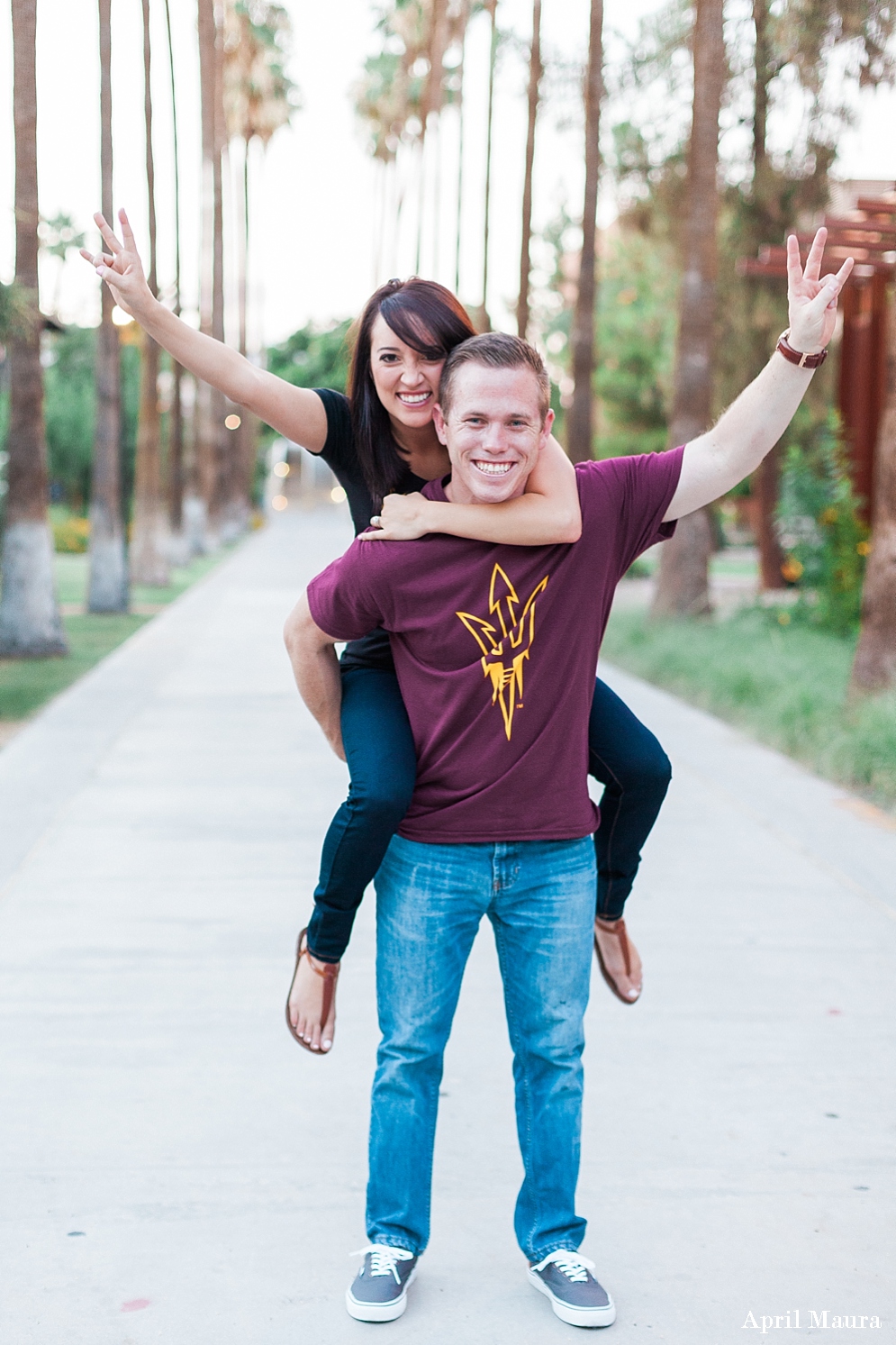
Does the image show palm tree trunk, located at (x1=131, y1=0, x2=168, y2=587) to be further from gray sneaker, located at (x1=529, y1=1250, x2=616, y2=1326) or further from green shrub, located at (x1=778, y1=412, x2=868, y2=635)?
gray sneaker, located at (x1=529, y1=1250, x2=616, y2=1326)

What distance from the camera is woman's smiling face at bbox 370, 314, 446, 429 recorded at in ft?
9.73

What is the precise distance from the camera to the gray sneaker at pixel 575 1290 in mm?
2902

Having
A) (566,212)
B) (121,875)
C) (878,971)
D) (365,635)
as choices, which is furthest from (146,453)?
(566,212)

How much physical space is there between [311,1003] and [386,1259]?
51 centimetres

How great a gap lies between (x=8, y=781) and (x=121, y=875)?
221 centimetres

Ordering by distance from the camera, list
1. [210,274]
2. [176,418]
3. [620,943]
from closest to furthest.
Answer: [620,943], [176,418], [210,274]

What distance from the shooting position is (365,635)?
3.03 meters

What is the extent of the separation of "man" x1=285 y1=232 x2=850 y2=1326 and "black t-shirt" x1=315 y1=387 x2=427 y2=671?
15 cm

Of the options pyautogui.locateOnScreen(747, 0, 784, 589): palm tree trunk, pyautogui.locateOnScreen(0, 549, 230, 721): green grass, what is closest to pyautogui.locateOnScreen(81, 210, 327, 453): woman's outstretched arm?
pyautogui.locateOnScreen(0, 549, 230, 721): green grass

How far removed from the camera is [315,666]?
303 cm

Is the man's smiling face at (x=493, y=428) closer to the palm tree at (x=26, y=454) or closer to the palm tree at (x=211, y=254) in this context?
the palm tree at (x=26, y=454)

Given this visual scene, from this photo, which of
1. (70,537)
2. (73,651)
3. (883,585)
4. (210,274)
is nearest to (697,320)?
(883,585)

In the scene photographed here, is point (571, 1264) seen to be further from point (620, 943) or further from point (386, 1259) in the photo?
point (620, 943)

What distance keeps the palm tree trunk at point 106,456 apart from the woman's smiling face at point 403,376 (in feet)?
54.3
